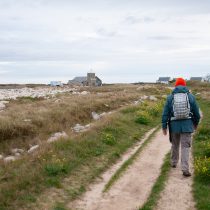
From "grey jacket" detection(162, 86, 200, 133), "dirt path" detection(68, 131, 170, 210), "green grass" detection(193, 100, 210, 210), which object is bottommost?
"dirt path" detection(68, 131, 170, 210)

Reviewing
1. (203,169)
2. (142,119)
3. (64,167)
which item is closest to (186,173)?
(203,169)

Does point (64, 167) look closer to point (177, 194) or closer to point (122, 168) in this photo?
point (122, 168)

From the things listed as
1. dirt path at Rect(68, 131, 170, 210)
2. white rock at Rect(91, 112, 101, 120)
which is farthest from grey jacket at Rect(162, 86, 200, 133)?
white rock at Rect(91, 112, 101, 120)

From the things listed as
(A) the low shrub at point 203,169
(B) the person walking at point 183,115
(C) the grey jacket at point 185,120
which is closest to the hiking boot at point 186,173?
(B) the person walking at point 183,115

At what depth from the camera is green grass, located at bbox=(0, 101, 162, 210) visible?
34.2 ft

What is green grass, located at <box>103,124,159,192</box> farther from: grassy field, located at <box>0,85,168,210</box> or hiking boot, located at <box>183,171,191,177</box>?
hiking boot, located at <box>183,171,191,177</box>

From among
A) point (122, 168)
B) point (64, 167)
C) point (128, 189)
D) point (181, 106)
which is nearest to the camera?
point (128, 189)

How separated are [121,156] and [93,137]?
2.22 metres

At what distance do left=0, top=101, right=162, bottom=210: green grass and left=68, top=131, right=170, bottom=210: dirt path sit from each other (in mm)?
428

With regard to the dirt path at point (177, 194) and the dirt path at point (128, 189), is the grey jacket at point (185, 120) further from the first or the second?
the dirt path at point (128, 189)

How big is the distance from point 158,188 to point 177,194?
0.66m

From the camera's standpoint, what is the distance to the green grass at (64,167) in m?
10.4

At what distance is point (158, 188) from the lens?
431 inches

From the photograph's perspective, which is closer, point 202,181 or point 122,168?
point 202,181
